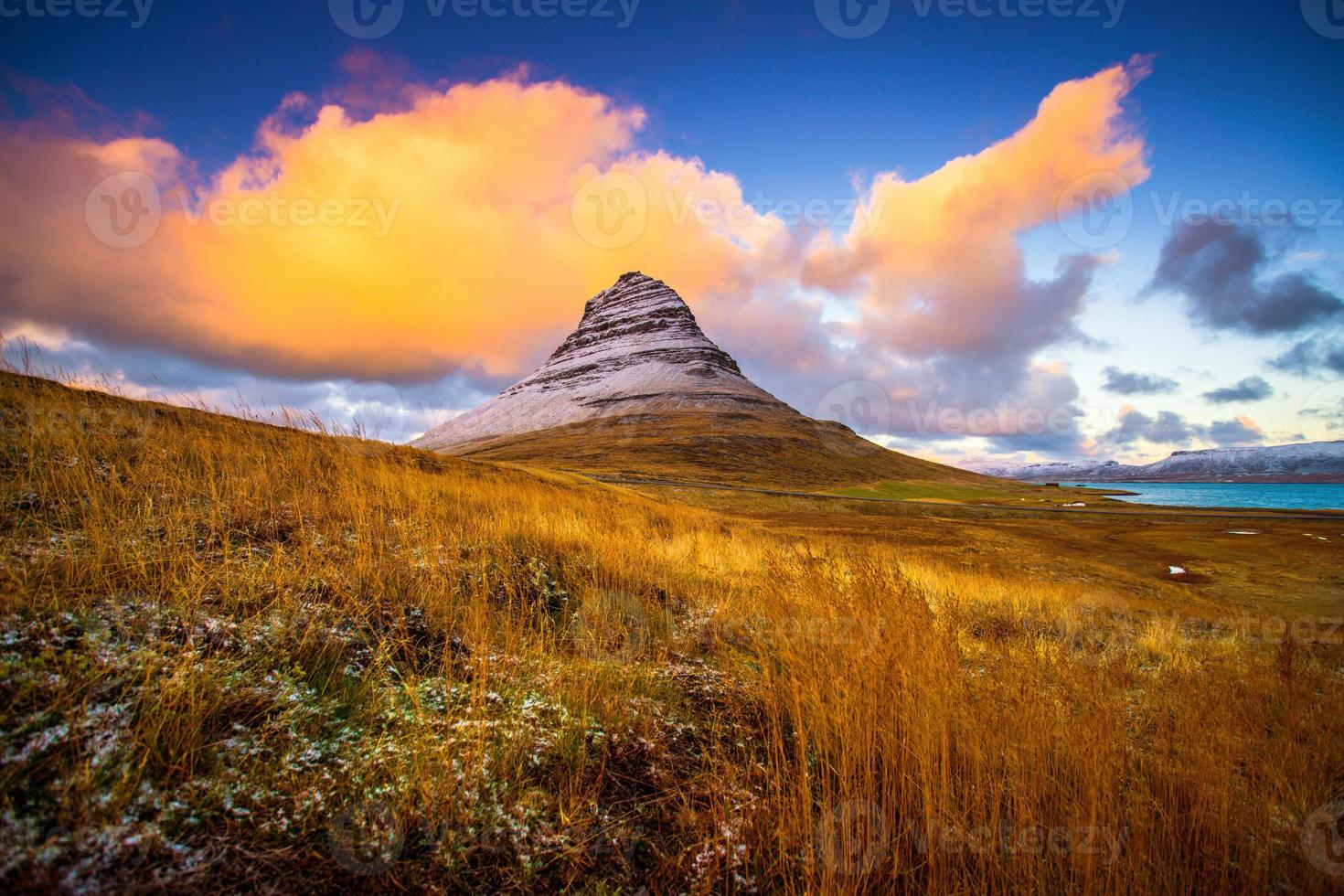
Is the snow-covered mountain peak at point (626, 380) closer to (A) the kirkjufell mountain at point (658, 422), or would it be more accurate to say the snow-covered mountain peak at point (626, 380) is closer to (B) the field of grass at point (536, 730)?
(A) the kirkjufell mountain at point (658, 422)

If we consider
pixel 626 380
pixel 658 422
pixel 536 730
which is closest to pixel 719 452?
pixel 658 422

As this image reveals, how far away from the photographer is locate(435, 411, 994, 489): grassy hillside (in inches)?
2719

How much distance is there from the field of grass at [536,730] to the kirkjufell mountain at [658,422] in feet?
171

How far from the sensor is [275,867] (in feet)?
5.21

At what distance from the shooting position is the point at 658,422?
9838 centimetres

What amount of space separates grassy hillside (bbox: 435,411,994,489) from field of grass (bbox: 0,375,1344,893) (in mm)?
52477

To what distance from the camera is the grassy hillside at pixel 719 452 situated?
227 feet

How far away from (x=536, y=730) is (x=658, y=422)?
3783 inches

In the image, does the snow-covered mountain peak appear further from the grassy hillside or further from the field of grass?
the field of grass

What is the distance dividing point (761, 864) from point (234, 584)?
3.39 metres

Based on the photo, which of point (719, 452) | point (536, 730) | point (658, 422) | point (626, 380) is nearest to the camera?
point (536, 730)

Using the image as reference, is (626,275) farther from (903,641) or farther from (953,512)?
(903,641)

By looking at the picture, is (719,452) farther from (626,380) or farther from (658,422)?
(626,380)

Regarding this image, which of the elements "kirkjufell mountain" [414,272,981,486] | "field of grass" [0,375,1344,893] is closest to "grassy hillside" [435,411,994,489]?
"kirkjufell mountain" [414,272,981,486]
